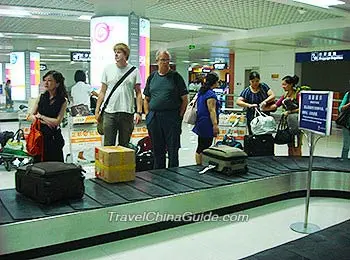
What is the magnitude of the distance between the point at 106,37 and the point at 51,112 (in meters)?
3.10

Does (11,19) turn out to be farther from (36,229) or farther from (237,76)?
(237,76)

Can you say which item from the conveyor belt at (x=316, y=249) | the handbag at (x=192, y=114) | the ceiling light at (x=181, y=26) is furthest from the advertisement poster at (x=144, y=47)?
the conveyor belt at (x=316, y=249)

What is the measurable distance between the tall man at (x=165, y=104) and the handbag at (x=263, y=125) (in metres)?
1.28

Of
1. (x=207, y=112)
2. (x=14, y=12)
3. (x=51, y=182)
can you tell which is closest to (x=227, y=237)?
(x=51, y=182)

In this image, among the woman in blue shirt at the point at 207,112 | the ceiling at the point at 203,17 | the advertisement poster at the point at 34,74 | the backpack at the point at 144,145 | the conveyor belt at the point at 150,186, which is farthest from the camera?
A: the advertisement poster at the point at 34,74

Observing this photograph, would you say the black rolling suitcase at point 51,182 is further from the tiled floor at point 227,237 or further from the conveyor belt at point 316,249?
the conveyor belt at point 316,249

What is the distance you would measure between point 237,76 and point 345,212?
13.9m

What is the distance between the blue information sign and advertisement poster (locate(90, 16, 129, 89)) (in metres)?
3.62

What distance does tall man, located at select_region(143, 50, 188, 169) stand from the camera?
13.8 feet

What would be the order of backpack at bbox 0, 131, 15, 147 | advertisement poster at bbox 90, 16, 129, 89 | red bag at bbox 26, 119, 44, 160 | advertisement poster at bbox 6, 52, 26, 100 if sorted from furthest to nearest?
advertisement poster at bbox 6, 52, 26, 100, advertisement poster at bbox 90, 16, 129, 89, backpack at bbox 0, 131, 15, 147, red bag at bbox 26, 119, 44, 160

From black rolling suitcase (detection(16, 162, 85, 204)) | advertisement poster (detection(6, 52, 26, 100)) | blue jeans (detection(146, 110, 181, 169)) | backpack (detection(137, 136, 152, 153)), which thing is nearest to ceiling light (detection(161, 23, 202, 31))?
backpack (detection(137, 136, 152, 153))

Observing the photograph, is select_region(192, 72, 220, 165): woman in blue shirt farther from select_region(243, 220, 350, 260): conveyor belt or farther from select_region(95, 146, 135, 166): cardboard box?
select_region(243, 220, 350, 260): conveyor belt

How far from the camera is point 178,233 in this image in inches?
137

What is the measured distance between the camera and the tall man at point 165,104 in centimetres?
420
